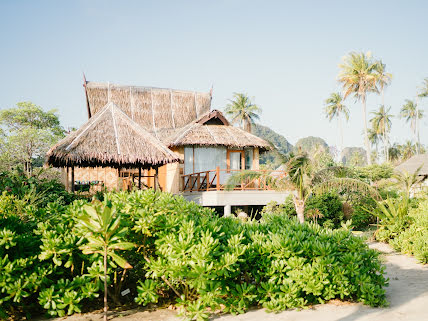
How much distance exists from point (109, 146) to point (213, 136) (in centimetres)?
619

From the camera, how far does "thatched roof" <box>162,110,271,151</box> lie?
654 inches

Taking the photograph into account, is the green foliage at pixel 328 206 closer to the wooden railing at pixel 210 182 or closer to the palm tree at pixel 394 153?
the wooden railing at pixel 210 182

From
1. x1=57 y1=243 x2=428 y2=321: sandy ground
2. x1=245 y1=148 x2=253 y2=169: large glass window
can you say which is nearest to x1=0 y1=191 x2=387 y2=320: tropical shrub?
x1=57 y1=243 x2=428 y2=321: sandy ground

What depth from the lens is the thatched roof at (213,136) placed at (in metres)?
16.6

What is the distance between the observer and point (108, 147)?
471 inches

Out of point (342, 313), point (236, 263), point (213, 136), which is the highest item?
point (213, 136)

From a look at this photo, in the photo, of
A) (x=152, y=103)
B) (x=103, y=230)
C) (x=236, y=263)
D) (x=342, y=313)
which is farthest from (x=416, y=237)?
(x=152, y=103)

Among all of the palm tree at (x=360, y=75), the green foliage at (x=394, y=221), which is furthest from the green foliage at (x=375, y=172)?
the green foliage at (x=394, y=221)

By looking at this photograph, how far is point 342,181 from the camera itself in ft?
34.5

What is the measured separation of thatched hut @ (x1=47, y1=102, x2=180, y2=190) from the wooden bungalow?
0.03m

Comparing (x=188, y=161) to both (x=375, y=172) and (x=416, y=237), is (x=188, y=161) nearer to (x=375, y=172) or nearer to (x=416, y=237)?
(x=416, y=237)

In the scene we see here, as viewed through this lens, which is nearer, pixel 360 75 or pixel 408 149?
pixel 360 75

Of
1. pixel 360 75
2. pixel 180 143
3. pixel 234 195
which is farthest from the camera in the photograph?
pixel 360 75

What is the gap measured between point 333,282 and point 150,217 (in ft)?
8.59
